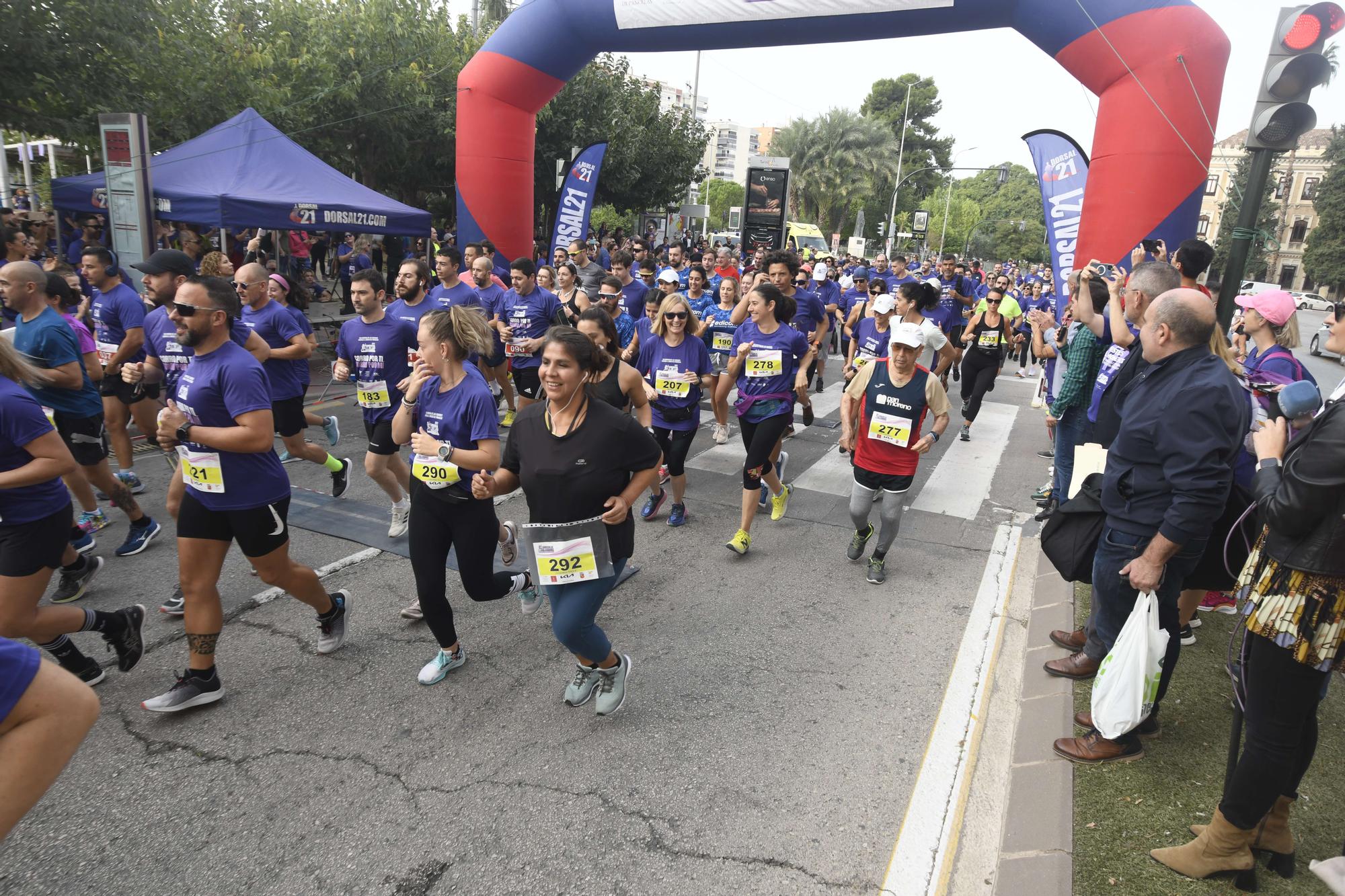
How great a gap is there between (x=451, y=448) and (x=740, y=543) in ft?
9.02

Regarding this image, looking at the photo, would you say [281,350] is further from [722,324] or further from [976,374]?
[976,374]

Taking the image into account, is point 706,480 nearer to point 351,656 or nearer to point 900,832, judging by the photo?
point 351,656

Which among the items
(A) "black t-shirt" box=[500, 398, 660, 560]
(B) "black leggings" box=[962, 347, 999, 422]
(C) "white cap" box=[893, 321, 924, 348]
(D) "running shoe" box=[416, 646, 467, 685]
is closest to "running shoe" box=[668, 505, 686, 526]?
(C) "white cap" box=[893, 321, 924, 348]

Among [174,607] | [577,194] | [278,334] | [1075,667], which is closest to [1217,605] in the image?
[1075,667]

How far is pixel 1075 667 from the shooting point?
13.1ft

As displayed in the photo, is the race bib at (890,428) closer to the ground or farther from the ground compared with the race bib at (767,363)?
closer to the ground

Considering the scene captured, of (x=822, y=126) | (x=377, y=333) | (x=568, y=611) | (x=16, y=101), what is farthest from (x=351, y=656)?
(x=822, y=126)

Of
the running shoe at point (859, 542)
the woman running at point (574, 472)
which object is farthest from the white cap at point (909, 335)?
the woman running at point (574, 472)

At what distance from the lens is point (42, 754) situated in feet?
5.08

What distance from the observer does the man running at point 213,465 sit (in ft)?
11.0

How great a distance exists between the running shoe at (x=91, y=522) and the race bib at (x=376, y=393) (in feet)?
6.18

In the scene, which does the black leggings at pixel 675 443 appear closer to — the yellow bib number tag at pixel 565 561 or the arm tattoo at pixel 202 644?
the yellow bib number tag at pixel 565 561

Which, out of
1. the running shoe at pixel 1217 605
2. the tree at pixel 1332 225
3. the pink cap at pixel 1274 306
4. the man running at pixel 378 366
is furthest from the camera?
the tree at pixel 1332 225

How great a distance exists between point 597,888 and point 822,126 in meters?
54.6
